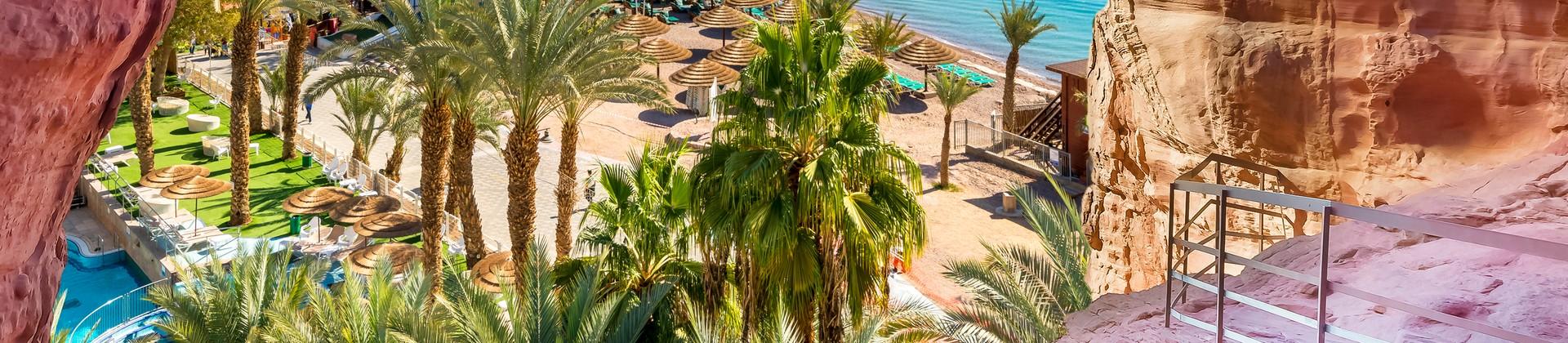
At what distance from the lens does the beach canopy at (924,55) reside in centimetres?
3256

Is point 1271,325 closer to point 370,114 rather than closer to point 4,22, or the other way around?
point 4,22

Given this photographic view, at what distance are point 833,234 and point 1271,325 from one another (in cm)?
590

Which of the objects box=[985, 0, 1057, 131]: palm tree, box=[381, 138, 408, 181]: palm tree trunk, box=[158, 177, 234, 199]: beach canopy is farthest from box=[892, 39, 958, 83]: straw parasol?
box=[158, 177, 234, 199]: beach canopy

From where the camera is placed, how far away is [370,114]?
2336 centimetres

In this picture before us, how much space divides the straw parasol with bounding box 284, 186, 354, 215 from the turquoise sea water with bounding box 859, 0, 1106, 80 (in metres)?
31.0

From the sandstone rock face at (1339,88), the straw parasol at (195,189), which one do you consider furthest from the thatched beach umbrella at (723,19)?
the sandstone rock face at (1339,88)

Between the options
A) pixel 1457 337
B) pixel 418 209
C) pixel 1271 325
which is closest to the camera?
pixel 1457 337

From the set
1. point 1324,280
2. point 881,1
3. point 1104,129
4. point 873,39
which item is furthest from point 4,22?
point 881,1

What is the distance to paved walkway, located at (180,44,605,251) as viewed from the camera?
20.7 metres

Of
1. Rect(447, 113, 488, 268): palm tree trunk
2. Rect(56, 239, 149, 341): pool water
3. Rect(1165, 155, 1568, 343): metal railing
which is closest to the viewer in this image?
Rect(1165, 155, 1568, 343): metal railing

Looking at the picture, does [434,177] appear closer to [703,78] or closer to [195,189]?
[195,189]

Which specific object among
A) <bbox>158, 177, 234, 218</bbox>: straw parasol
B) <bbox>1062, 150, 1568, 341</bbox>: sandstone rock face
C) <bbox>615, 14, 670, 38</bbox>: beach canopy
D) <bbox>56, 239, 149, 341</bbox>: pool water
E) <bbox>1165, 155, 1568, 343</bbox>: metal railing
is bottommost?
<bbox>56, 239, 149, 341</bbox>: pool water

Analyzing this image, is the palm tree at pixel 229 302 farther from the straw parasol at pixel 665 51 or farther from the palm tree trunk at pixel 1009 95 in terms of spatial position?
the straw parasol at pixel 665 51

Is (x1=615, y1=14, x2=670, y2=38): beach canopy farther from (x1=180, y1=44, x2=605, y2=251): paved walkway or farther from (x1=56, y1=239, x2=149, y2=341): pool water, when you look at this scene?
(x1=56, y1=239, x2=149, y2=341): pool water
